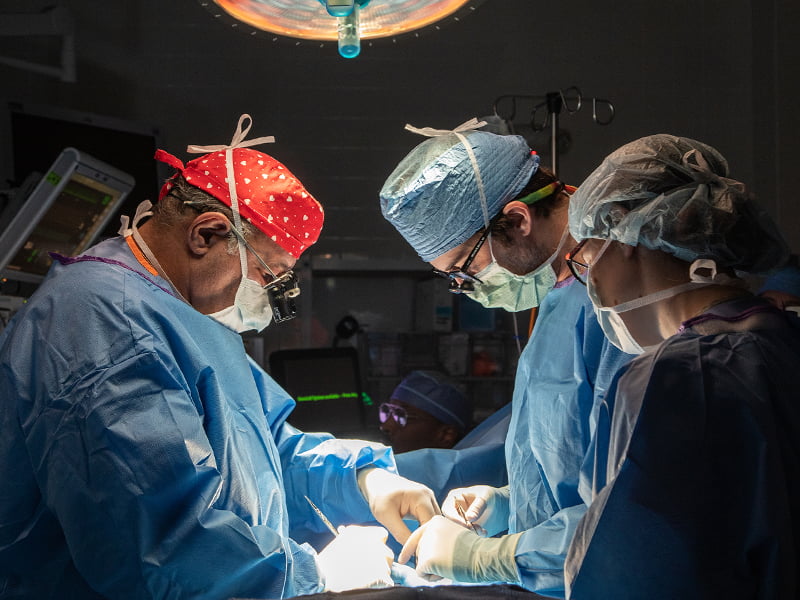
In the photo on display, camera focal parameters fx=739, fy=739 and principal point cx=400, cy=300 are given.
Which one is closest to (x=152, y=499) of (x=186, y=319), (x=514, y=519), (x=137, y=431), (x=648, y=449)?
(x=137, y=431)

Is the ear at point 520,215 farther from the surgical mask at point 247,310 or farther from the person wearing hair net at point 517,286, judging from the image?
the surgical mask at point 247,310


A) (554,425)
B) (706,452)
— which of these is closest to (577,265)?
(554,425)

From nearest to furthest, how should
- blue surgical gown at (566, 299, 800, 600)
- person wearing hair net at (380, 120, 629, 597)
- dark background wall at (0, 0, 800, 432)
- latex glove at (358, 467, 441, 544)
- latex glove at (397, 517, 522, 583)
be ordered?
1. blue surgical gown at (566, 299, 800, 600)
2. latex glove at (397, 517, 522, 583)
3. person wearing hair net at (380, 120, 629, 597)
4. latex glove at (358, 467, 441, 544)
5. dark background wall at (0, 0, 800, 432)

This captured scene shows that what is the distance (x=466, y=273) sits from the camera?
6.14 feet

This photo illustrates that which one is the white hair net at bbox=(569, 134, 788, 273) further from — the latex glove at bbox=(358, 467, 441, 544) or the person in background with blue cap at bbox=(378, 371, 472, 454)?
the person in background with blue cap at bbox=(378, 371, 472, 454)

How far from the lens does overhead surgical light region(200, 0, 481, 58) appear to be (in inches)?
48.6

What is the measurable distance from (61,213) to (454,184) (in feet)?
5.53

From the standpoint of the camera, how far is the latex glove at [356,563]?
62.8 inches

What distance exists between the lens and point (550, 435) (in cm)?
164

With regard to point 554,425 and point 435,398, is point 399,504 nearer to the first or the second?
point 554,425

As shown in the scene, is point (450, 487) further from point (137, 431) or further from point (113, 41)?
point (113, 41)

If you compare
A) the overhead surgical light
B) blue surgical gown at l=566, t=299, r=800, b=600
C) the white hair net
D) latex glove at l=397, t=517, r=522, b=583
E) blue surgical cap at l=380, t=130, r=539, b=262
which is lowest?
latex glove at l=397, t=517, r=522, b=583

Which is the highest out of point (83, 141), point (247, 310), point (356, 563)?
point (83, 141)

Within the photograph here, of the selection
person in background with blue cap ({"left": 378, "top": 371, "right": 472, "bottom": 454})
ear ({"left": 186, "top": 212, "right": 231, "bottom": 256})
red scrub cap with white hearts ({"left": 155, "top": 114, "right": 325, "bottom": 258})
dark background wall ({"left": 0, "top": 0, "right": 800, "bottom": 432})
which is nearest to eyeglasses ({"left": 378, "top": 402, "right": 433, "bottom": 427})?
person in background with blue cap ({"left": 378, "top": 371, "right": 472, "bottom": 454})
